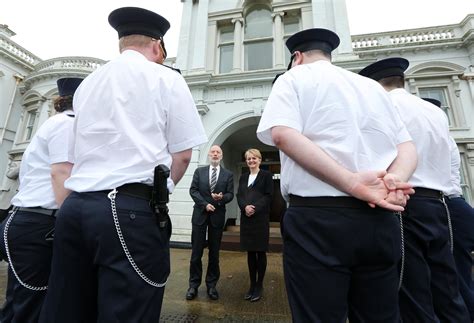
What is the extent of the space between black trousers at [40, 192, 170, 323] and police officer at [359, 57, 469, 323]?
1531 mm

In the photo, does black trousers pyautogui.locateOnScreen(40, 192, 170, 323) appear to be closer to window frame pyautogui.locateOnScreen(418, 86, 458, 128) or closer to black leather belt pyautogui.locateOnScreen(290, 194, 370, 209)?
black leather belt pyautogui.locateOnScreen(290, 194, 370, 209)

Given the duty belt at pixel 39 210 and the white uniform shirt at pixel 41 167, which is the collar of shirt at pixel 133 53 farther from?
the duty belt at pixel 39 210

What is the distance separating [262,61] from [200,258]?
776 cm

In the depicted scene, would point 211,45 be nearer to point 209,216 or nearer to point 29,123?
point 209,216

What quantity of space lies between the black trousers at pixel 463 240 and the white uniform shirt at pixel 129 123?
2.45 m

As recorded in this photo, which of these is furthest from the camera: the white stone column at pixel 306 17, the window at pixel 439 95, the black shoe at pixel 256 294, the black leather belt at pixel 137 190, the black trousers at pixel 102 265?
the white stone column at pixel 306 17

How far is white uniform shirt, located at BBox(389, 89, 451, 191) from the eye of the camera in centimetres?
177

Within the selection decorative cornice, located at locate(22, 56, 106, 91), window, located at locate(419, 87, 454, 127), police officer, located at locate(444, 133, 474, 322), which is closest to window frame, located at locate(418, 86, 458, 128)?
window, located at locate(419, 87, 454, 127)

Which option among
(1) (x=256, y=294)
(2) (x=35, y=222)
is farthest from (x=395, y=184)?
(1) (x=256, y=294)

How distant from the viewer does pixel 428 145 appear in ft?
5.87

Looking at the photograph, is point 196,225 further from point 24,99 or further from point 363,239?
point 24,99

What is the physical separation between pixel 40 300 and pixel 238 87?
7.80 metres

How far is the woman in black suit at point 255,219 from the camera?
3334 mm

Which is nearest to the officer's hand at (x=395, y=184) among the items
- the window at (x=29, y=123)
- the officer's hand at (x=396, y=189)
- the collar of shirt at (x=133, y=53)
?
the officer's hand at (x=396, y=189)
